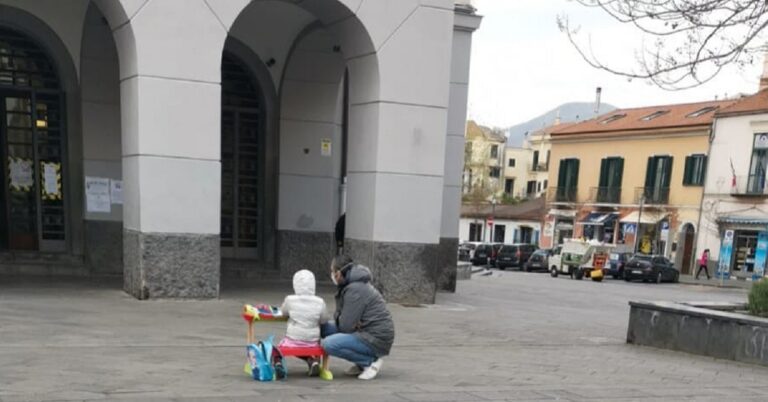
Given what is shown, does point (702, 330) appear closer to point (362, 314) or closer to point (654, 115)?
point (362, 314)

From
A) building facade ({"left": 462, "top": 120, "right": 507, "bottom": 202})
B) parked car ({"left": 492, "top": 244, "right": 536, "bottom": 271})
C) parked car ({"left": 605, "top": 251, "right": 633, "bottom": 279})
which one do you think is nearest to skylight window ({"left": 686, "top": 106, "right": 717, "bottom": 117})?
parked car ({"left": 605, "top": 251, "right": 633, "bottom": 279})

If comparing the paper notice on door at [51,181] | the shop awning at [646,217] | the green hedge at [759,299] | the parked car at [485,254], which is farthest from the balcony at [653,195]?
the paper notice on door at [51,181]

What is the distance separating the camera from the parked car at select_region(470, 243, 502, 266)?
39.3 meters

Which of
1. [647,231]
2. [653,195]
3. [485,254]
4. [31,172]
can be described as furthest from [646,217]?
[31,172]

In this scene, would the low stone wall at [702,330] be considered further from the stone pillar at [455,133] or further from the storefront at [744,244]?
the storefront at [744,244]

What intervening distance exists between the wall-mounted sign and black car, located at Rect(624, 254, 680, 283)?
24.0m

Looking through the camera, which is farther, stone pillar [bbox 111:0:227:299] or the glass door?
the glass door

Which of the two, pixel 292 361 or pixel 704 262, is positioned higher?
pixel 292 361

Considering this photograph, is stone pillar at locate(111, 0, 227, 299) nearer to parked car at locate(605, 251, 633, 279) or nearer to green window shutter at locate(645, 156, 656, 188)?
parked car at locate(605, 251, 633, 279)

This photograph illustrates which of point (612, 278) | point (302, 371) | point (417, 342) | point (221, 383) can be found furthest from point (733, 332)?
point (612, 278)

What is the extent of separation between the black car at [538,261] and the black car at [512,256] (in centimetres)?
95

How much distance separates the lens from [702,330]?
8664 mm

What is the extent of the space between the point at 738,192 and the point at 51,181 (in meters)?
33.7

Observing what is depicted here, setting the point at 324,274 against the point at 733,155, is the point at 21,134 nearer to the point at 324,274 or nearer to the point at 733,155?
the point at 324,274
